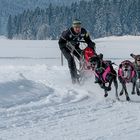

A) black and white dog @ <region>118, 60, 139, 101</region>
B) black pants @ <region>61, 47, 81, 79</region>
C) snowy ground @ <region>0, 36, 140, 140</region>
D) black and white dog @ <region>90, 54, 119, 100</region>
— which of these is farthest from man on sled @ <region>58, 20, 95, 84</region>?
black and white dog @ <region>118, 60, 139, 101</region>

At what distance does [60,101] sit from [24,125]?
2171 mm

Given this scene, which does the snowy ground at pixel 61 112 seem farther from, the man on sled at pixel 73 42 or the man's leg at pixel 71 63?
the man on sled at pixel 73 42

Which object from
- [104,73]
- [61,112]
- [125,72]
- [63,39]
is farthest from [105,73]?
[63,39]

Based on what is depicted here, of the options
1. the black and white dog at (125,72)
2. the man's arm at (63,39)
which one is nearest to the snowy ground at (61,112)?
the black and white dog at (125,72)

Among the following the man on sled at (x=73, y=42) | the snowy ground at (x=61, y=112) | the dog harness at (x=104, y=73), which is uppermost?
the man on sled at (x=73, y=42)

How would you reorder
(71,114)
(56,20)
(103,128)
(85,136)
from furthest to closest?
(56,20)
(71,114)
(103,128)
(85,136)

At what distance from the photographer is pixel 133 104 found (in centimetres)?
905

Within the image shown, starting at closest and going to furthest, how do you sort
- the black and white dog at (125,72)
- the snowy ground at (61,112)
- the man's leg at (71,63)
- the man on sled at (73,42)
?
the snowy ground at (61,112)
the black and white dog at (125,72)
the man on sled at (73,42)
the man's leg at (71,63)

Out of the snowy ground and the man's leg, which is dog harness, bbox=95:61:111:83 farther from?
the man's leg

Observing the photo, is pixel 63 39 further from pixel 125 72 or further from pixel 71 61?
pixel 125 72

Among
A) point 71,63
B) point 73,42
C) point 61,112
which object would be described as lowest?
point 61,112

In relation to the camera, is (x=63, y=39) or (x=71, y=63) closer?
(x=63, y=39)

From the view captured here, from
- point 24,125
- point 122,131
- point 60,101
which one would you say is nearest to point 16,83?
point 60,101

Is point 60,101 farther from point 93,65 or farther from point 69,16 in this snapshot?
point 69,16
